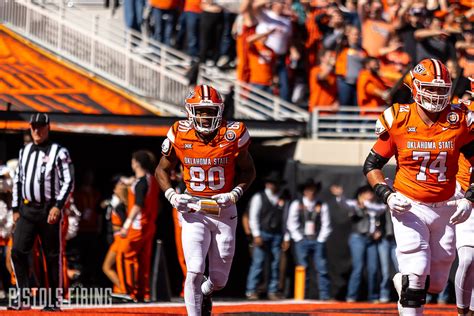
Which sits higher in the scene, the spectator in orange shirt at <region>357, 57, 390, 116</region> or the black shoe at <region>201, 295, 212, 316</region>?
the spectator in orange shirt at <region>357, 57, 390, 116</region>

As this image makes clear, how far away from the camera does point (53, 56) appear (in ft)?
54.4

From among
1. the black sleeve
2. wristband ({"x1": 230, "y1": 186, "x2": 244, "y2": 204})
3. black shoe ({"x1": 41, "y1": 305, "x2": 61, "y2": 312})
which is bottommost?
black shoe ({"x1": 41, "y1": 305, "x2": 61, "y2": 312})

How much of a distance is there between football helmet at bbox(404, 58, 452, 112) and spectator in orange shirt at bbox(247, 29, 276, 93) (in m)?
7.48

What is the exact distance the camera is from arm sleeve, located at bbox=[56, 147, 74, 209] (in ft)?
37.6

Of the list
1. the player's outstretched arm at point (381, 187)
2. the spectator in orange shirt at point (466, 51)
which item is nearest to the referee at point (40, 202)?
the player's outstretched arm at point (381, 187)

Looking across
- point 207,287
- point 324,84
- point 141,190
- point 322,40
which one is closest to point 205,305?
point 207,287

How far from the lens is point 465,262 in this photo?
9805 millimetres

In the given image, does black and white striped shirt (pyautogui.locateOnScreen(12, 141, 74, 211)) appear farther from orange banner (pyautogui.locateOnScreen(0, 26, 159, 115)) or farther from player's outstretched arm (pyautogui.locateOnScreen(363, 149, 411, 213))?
player's outstretched arm (pyautogui.locateOnScreen(363, 149, 411, 213))

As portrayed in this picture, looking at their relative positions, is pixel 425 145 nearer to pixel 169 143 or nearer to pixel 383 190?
pixel 383 190

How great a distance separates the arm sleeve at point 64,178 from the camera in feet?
37.6

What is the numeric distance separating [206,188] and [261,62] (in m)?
7.18

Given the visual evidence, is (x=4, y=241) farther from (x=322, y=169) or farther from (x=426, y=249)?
(x=426, y=249)

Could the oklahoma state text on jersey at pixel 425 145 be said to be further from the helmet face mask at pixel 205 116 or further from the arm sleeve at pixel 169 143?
the arm sleeve at pixel 169 143

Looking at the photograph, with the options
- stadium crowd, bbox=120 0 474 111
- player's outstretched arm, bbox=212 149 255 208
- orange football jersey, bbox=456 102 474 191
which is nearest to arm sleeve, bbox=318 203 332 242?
stadium crowd, bbox=120 0 474 111
